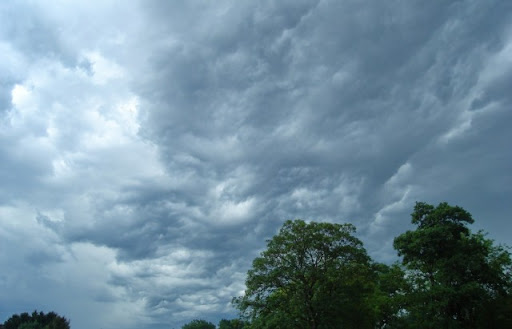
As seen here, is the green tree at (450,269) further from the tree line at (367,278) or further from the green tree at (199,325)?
the green tree at (199,325)

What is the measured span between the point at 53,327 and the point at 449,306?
13636 cm

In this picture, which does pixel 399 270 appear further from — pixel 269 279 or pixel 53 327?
pixel 53 327

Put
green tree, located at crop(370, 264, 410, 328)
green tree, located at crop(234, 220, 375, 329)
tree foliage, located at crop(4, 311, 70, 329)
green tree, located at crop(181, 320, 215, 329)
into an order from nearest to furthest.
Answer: green tree, located at crop(234, 220, 375, 329), green tree, located at crop(370, 264, 410, 328), tree foliage, located at crop(4, 311, 70, 329), green tree, located at crop(181, 320, 215, 329)

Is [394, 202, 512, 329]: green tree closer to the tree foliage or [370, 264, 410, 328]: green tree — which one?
[370, 264, 410, 328]: green tree

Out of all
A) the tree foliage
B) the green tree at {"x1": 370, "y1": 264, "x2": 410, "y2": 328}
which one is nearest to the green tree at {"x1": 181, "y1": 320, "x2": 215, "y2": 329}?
the tree foliage

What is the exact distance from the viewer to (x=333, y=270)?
42094 mm

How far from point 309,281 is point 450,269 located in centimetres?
1733

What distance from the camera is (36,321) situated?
13312 cm

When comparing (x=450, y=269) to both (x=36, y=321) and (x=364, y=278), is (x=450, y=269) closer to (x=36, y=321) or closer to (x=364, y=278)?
(x=364, y=278)

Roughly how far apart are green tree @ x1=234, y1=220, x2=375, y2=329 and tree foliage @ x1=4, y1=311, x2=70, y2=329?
121165mm

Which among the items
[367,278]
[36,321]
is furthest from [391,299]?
[36,321]

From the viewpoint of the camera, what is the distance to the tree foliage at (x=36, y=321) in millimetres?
131750

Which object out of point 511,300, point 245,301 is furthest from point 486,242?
point 245,301

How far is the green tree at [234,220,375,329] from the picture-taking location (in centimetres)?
4131
